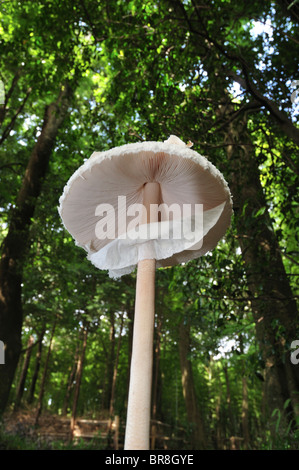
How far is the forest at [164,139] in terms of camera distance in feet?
8.41

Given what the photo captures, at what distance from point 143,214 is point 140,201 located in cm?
18

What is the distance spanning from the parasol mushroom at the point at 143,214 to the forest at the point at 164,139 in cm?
122

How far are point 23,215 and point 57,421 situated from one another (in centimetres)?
790

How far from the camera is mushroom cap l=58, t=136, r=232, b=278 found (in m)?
0.87

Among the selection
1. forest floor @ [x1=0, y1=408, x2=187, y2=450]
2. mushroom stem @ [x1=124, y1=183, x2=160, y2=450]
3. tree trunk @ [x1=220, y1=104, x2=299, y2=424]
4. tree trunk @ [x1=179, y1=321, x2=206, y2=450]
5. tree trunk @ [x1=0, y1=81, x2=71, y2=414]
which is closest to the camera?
mushroom stem @ [x1=124, y1=183, x2=160, y2=450]

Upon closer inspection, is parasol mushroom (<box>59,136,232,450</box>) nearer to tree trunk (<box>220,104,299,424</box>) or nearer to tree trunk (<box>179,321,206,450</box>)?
tree trunk (<box>220,104,299,424</box>)

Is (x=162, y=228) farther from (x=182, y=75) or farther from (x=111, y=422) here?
(x=111, y=422)

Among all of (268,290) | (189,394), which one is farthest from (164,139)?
(189,394)

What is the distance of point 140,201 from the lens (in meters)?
1.14

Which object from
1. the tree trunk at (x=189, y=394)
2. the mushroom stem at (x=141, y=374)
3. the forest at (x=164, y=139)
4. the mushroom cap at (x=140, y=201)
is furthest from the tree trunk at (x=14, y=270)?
the tree trunk at (x=189, y=394)

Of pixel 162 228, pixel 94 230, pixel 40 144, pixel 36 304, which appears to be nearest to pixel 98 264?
pixel 94 230

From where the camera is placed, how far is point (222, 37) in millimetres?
2693

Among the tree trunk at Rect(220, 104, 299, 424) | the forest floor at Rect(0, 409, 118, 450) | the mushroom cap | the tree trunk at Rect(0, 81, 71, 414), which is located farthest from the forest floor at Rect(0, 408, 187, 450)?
the mushroom cap

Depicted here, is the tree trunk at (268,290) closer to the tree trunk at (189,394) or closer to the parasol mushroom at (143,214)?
the parasol mushroom at (143,214)
